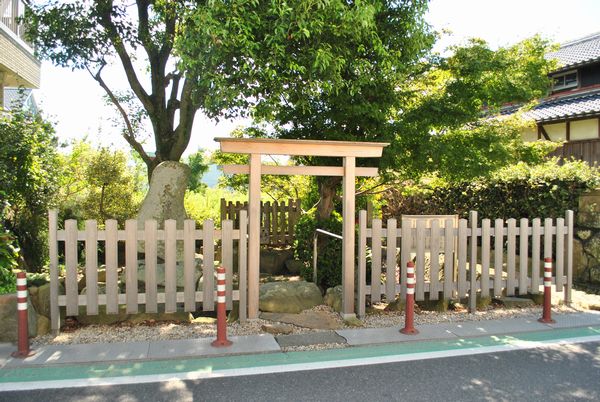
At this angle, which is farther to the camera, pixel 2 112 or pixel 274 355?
pixel 2 112

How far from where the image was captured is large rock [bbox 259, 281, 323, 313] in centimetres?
620

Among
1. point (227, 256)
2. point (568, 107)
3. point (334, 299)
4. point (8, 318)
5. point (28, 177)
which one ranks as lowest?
point (334, 299)

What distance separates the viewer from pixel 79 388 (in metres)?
3.93

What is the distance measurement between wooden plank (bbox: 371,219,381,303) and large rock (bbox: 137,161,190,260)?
328 centimetres

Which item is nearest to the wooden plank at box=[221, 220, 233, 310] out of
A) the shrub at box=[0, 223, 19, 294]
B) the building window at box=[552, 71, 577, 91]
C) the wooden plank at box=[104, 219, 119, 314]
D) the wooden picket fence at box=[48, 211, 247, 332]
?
the wooden picket fence at box=[48, 211, 247, 332]

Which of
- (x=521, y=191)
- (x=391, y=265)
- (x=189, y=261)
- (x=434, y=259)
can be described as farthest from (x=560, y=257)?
(x=189, y=261)

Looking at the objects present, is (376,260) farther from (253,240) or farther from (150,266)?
(150,266)

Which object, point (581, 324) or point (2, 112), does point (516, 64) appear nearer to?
point (581, 324)

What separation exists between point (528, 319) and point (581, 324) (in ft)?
2.01

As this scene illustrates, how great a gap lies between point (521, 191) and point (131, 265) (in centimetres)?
750

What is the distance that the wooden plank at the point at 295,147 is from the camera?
19.0ft

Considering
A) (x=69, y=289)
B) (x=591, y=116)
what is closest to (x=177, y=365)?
(x=69, y=289)

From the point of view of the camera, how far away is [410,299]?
543cm

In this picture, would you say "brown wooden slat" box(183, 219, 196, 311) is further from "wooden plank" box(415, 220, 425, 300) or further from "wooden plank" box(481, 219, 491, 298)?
"wooden plank" box(481, 219, 491, 298)
